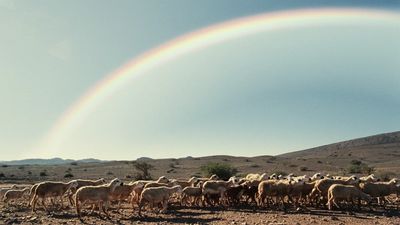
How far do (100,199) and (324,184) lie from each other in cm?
1084

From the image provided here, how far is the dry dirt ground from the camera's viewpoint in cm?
1762

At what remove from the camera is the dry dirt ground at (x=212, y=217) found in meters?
17.6

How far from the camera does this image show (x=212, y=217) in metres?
18.9

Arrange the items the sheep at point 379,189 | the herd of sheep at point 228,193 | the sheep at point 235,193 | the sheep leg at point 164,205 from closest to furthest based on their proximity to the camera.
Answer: the sheep leg at point 164,205
the herd of sheep at point 228,193
the sheep at point 379,189
the sheep at point 235,193

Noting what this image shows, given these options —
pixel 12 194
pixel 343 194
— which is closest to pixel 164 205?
pixel 343 194

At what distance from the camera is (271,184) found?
883 inches

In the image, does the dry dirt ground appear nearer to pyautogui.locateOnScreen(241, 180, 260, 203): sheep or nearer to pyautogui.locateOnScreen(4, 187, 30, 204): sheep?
pyautogui.locateOnScreen(241, 180, 260, 203): sheep

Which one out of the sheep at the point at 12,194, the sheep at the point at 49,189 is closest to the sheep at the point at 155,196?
the sheep at the point at 49,189

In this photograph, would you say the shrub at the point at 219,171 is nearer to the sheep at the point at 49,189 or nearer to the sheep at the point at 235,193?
the sheep at the point at 235,193

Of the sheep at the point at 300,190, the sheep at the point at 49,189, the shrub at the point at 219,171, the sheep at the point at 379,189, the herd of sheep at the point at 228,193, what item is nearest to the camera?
the herd of sheep at the point at 228,193

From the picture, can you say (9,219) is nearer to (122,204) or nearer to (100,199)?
(100,199)

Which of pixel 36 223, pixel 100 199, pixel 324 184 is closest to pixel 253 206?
pixel 324 184

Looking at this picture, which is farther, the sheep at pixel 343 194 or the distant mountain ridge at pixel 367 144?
the distant mountain ridge at pixel 367 144

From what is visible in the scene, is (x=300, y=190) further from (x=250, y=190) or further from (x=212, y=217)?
(x=212, y=217)
